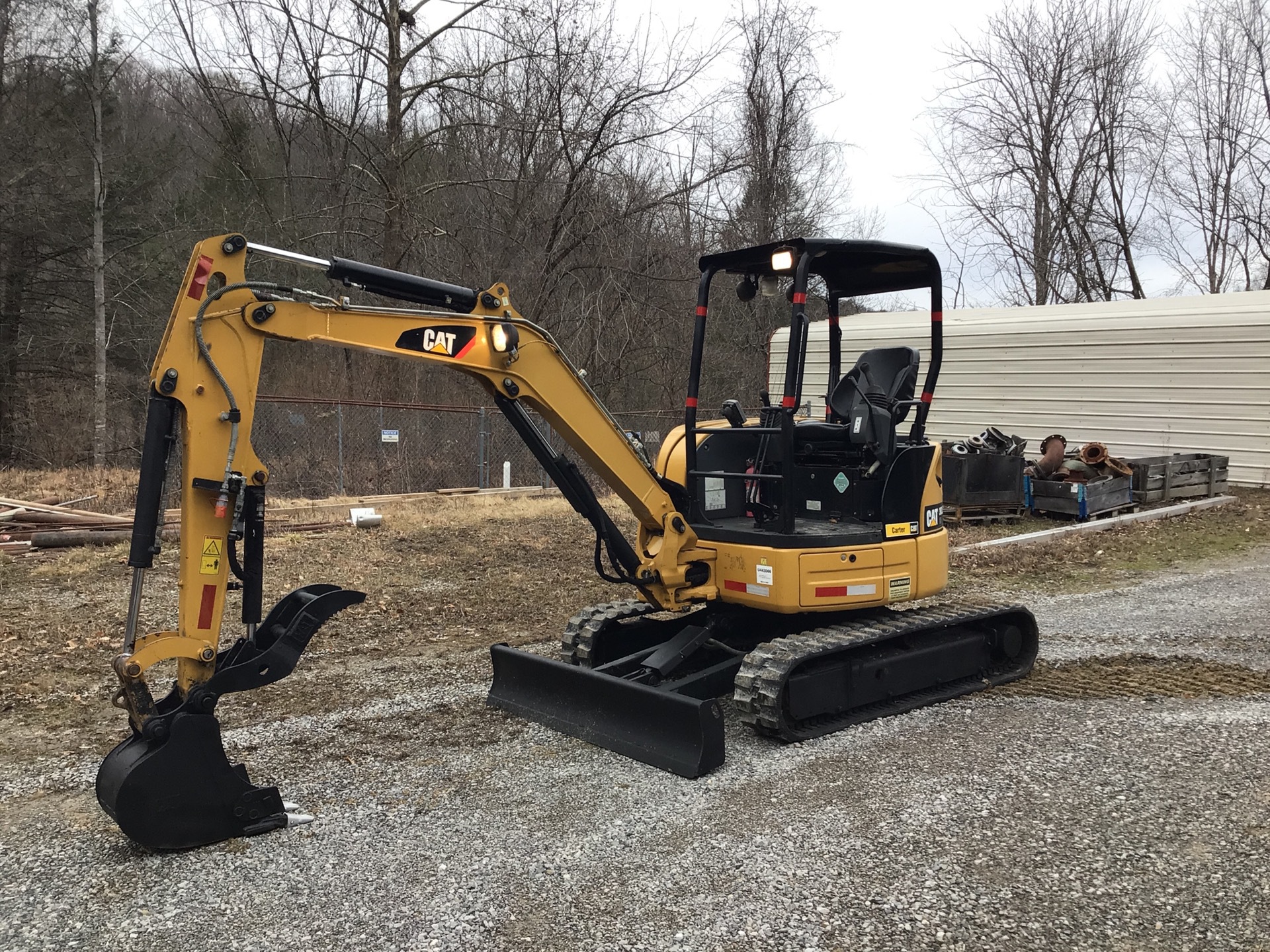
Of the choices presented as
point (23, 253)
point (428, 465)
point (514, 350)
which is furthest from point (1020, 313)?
point (23, 253)

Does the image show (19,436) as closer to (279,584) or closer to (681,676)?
(279,584)

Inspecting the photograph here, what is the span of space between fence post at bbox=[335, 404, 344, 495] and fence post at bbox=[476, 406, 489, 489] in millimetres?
2390

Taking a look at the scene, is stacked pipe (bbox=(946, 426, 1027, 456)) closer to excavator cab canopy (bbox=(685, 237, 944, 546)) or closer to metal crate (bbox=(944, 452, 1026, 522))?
metal crate (bbox=(944, 452, 1026, 522))

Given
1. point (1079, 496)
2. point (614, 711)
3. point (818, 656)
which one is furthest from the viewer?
point (1079, 496)

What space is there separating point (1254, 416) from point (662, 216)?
11962 millimetres

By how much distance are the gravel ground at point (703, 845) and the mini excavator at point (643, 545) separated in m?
0.29

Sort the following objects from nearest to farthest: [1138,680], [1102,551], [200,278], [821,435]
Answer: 1. [200,278]
2. [821,435]
3. [1138,680]
4. [1102,551]

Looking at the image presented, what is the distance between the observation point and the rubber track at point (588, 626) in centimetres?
628

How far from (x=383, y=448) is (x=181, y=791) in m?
13.2

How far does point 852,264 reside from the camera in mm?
6449

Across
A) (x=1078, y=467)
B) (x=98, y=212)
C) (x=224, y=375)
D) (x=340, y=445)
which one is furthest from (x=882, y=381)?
(x=98, y=212)

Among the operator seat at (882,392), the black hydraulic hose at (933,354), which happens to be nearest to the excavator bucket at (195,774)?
the operator seat at (882,392)

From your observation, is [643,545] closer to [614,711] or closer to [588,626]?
[588,626]

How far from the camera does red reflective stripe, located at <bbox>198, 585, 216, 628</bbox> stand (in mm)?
4168
